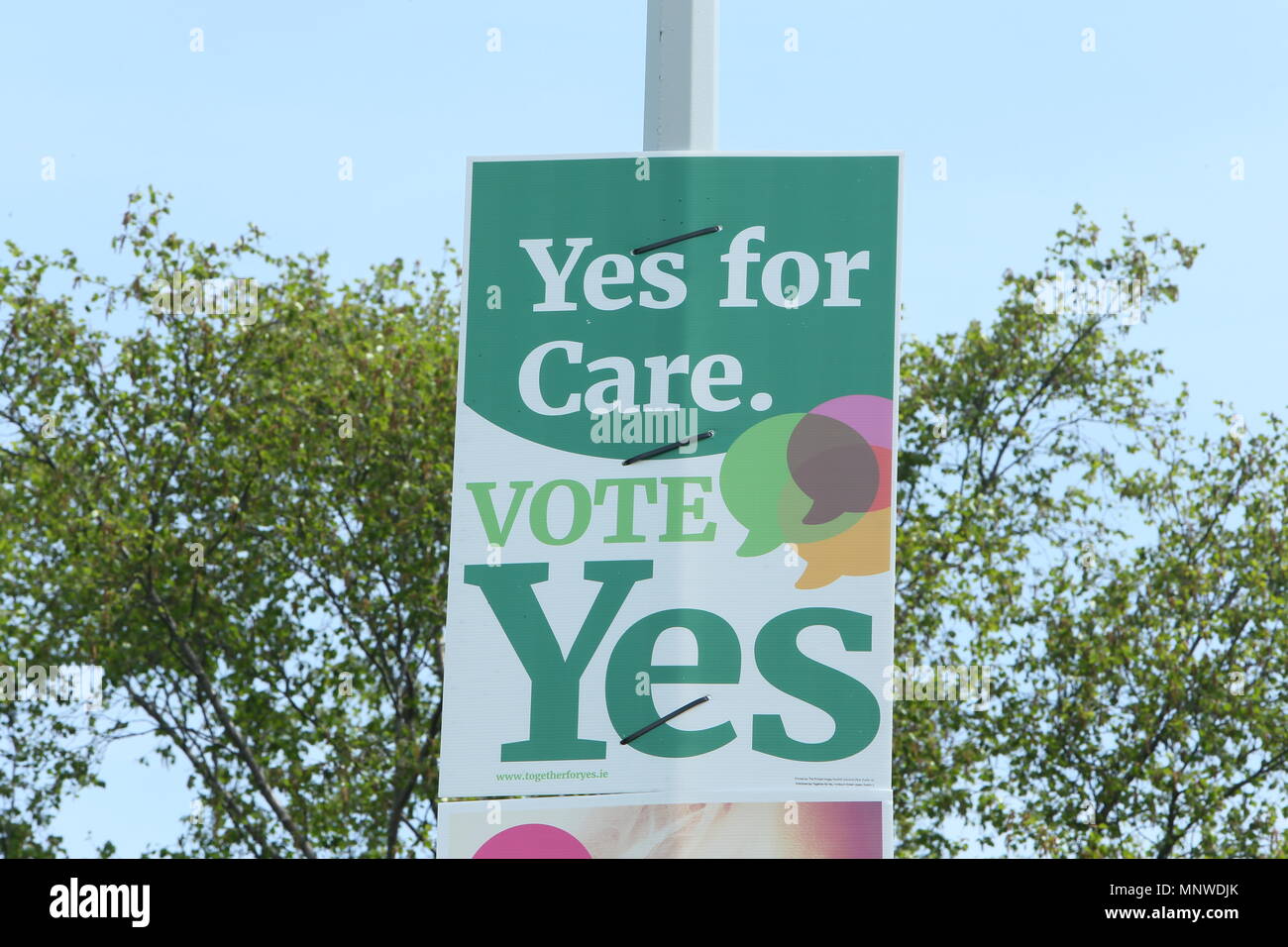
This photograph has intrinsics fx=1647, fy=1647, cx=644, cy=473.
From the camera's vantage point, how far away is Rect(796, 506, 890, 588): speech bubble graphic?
19.0 feet

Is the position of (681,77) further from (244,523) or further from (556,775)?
(244,523)

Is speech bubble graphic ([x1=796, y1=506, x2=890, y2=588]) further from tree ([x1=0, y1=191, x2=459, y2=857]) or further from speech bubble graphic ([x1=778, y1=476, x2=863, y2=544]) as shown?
tree ([x1=0, y1=191, x2=459, y2=857])

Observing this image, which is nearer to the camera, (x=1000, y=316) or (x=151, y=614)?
(x=151, y=614)

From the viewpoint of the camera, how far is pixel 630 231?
20.3 ft

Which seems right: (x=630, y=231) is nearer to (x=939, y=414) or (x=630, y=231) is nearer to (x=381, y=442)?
(x=381, y=442)

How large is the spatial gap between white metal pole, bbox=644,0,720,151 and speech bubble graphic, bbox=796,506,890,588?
158 centimetres

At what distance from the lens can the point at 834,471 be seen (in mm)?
5914

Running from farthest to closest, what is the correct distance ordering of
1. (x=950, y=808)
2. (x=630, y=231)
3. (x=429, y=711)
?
(x=429, y=711)
(x=950, y=808)
(x=630, y=231)

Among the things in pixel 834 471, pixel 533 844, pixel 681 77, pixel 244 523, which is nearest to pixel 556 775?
pixel 533 844

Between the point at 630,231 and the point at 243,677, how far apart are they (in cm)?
1117

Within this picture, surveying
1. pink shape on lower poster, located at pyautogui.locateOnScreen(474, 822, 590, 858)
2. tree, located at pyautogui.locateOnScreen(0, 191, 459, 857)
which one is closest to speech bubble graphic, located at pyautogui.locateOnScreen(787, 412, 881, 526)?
pink shape on lower poster, located at pyautogui.locateOnScreen(474, 822, 590, 858)
